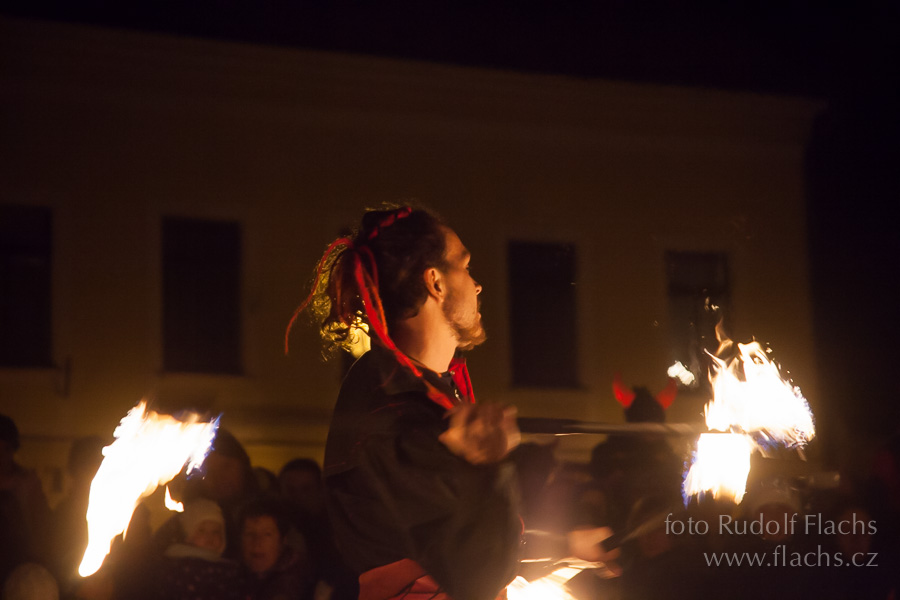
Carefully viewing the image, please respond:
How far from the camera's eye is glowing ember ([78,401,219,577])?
11.5 ft

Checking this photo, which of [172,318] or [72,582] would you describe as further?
[172,318]

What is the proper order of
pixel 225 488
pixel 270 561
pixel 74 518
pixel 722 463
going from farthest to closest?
pixel 225 488, pixel 74 518, pixel 270 561, pixel 722 463

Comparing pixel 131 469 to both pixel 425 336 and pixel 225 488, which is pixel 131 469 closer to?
pixel 425 336

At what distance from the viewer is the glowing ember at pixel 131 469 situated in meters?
3.51

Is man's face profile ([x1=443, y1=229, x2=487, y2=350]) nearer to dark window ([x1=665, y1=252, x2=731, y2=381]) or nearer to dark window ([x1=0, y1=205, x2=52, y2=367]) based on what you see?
dark window ([x1=0, y1=205, x2=52, y2=367])

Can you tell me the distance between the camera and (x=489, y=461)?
2555 mm

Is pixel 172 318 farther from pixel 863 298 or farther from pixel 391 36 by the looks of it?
pixel 863 298

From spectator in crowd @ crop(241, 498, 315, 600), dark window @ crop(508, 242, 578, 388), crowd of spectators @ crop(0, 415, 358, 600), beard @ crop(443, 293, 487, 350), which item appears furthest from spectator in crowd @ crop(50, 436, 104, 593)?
dark window @ crop(508, 242, 578, 388)

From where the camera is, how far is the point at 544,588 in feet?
9.92

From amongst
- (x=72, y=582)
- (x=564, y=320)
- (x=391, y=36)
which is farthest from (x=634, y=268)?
(x=72, y=582)

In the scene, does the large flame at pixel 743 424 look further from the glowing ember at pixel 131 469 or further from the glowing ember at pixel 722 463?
the glowing ember at pixel 131 469

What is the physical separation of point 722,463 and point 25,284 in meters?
8.05

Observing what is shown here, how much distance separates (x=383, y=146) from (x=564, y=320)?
2.55 metres

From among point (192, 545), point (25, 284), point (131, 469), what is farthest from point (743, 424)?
point (25, 284)
